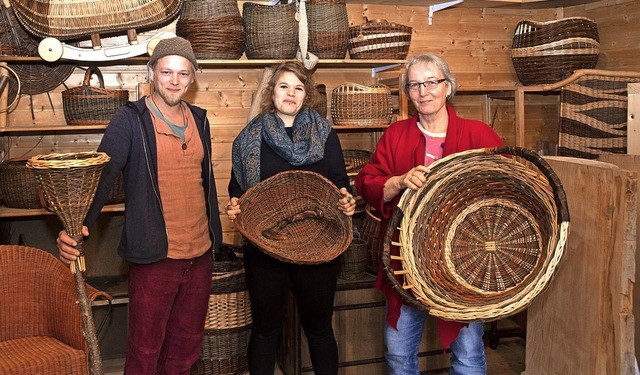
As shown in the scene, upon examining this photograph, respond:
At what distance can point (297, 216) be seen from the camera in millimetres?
2785

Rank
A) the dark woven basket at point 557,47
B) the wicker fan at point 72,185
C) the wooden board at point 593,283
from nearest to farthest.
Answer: the wicker fan at point 72,185, the wooden board at point 593,283, the dark woven basket at point 557,47

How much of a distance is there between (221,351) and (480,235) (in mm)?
1485

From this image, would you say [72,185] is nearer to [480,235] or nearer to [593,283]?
[480,235]

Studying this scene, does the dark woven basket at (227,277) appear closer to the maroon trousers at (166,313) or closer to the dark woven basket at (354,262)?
the dark woven basket at (354,262)

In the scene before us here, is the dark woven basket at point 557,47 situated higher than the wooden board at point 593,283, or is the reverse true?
the dark woven basket at point 557,47

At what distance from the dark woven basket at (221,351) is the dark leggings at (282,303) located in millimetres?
651

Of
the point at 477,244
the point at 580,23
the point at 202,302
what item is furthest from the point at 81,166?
the point at 580,23

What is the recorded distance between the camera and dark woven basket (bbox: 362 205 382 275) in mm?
3271

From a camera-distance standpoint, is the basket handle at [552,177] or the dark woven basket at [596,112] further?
the dark woven basket at [596,112]

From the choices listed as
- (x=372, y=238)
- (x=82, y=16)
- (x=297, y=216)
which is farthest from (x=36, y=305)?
(x=372, y=238)

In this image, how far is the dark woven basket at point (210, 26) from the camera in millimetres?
3260

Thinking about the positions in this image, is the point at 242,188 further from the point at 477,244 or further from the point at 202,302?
the point at 477,244

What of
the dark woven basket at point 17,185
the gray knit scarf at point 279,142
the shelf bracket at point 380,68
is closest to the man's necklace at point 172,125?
the gray knit scarf at point 279,142

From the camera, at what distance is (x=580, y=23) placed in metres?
3.50
